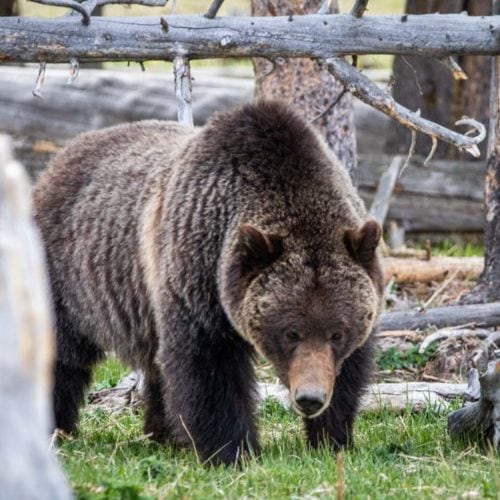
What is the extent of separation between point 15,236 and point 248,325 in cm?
319

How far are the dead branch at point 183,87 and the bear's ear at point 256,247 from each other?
2077 mm

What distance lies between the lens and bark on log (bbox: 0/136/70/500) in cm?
264

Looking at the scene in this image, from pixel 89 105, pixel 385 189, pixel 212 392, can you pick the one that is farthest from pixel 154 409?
pixel 89 105

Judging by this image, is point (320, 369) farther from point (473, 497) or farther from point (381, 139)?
point (381, 139)

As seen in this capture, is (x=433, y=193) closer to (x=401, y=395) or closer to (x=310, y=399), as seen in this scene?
(x=401, y=395)

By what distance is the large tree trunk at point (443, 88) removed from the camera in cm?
1259

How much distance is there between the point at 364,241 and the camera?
5840 mm

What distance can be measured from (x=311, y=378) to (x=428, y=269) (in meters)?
5.12

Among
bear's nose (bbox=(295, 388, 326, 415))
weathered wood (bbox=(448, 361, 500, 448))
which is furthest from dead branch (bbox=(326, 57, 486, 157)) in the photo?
bear's nose (bbox=(295, 388, 326, 415))

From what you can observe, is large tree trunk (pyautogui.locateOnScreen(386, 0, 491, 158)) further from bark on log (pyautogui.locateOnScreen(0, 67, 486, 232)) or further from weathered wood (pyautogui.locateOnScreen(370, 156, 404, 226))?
bark on log (pyautogui.locateOnScreen(0, 67, 486, 232))

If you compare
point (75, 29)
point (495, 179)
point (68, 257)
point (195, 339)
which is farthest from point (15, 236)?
point (495, 179)

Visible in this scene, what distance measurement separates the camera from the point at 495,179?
8.63 metres

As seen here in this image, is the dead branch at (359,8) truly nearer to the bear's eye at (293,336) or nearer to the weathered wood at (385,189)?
the bear's eye at (293,336)

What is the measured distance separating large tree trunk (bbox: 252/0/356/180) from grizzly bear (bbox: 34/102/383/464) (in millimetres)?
2430
